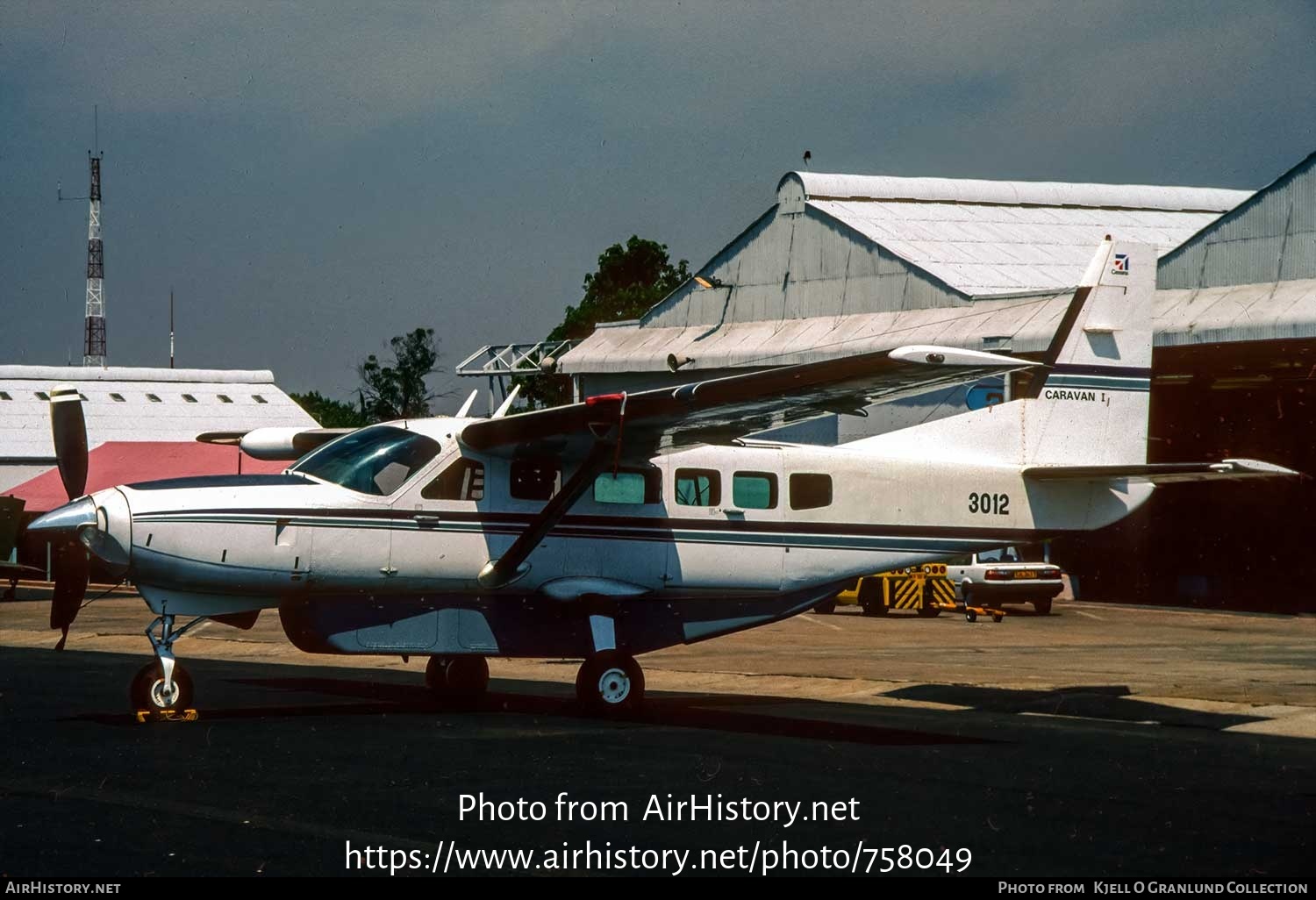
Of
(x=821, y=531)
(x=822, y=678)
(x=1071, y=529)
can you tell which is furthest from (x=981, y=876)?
(x=822, y=678)

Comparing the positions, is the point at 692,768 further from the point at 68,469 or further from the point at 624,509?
the point at 68,469

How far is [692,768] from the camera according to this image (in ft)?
38.2

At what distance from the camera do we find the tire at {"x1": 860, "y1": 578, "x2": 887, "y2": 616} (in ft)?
116

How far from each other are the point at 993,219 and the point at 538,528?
3778 centimetres

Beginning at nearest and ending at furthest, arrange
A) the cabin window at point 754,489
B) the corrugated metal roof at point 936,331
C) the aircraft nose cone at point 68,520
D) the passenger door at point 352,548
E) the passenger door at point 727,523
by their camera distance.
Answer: the aircraft nose cone at point 68,520 < the passenger door at point 352,548 < the passenger door at point 727,523 < the cabin window at point 754,489 < the corrugated metal roof at point 936,331

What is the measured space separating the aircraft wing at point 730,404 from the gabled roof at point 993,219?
28.1 m

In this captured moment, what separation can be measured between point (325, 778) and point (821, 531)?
746 cm

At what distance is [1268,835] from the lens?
8992mm

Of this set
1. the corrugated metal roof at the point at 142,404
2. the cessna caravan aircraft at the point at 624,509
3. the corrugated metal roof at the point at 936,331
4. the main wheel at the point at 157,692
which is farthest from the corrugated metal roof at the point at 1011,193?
the main wheel at the point at 157,692

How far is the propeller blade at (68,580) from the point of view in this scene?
15297 mm

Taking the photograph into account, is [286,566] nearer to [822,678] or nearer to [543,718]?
[543,718]

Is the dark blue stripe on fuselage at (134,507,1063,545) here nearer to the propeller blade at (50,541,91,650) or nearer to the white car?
the propeller blade at (50,541,91,650)

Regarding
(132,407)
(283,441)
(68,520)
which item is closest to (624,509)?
(283,441)

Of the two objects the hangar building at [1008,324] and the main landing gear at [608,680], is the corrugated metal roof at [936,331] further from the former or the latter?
the main landing gear at [608,680]
